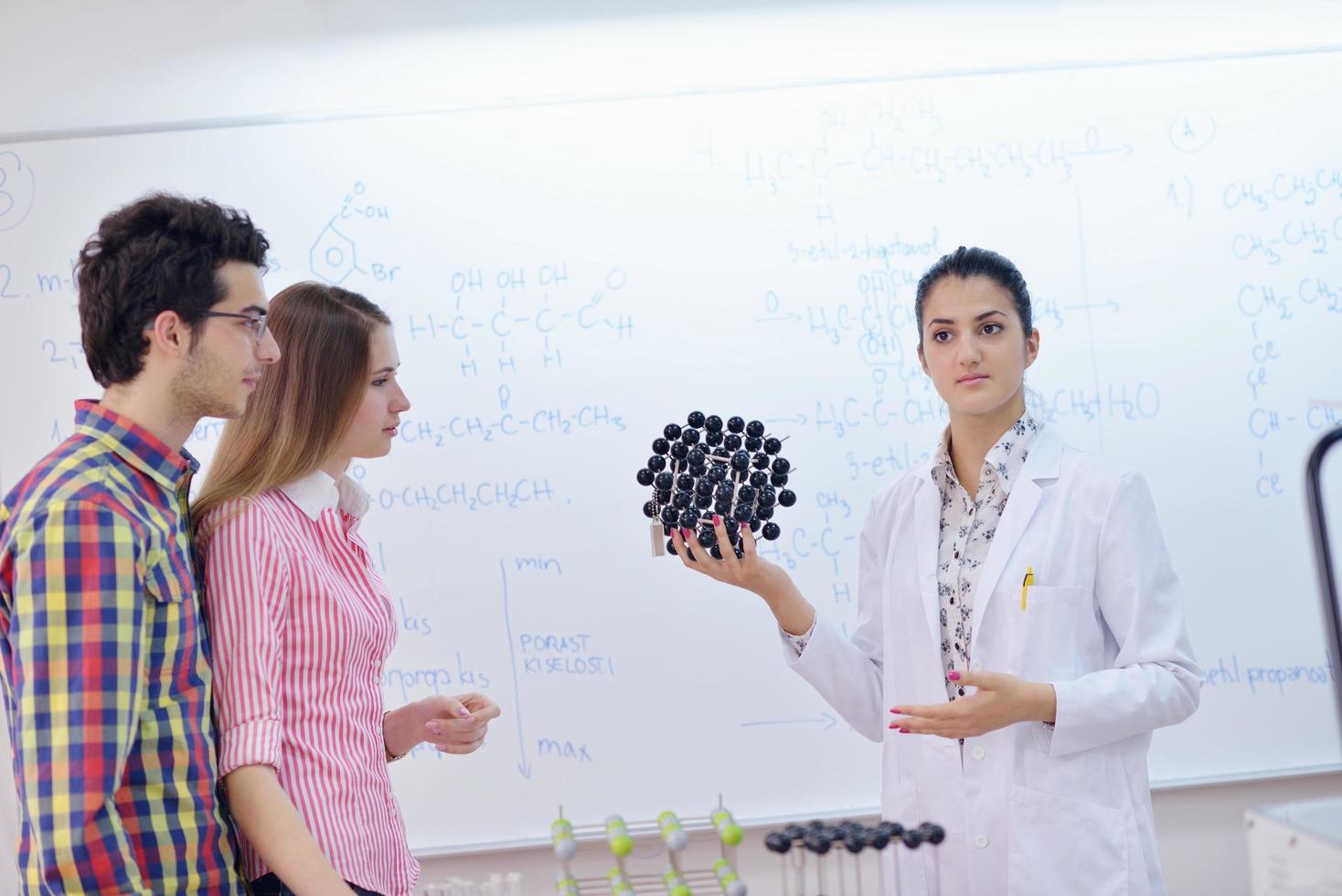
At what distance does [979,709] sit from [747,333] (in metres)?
1.26

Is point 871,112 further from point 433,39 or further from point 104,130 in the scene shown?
point 104,130

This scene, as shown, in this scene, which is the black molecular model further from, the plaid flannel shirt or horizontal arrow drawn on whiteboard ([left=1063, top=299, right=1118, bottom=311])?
horizontal arrow drawn on whiteboard ([left=1063, top=299, right=1118, bottom=311])

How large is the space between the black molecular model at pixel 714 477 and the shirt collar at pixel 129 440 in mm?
565

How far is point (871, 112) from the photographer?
246cm

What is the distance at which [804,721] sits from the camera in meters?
2.44

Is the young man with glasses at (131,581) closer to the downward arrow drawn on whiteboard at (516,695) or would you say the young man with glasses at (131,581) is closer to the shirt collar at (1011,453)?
the shirt collar at (1011,453)

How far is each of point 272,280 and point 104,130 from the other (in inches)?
19.9

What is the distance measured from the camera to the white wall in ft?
8.06

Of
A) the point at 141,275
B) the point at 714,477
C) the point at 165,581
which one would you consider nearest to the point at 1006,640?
the point at 714,477

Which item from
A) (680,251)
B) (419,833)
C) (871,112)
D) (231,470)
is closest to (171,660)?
(231,470)

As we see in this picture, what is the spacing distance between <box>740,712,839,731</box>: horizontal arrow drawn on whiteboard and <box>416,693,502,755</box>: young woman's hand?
922mm

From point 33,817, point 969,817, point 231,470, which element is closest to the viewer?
point 33,817

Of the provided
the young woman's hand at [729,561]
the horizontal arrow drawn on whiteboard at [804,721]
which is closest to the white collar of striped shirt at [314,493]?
the young woman's hand at [729,561]

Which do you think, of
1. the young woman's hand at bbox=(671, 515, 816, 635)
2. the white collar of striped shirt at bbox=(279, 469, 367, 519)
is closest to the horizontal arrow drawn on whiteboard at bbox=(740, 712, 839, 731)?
the young woman's hand at bbox=(671, 515, 816, 635)
